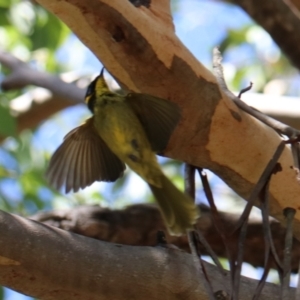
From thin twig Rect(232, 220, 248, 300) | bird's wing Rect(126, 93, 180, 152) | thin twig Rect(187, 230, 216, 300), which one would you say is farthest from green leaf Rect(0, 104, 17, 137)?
thin twig Rect(232, 220, 248, 300)

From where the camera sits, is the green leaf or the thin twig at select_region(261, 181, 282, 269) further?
the green leaf

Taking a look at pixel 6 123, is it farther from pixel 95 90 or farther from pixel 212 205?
pixel 212 205

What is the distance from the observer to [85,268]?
760mm

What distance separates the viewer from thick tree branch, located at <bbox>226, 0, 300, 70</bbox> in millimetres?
1634

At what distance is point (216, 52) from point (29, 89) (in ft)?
4.91

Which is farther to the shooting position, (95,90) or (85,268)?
(95,90)

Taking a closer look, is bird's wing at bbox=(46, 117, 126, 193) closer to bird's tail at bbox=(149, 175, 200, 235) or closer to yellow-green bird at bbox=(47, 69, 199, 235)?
yellow-green bird at bbox=(47, 69, 199, 235)

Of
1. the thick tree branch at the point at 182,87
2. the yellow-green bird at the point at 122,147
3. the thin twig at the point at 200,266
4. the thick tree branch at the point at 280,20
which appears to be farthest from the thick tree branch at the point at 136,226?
the thick tree branch at the point at 280,20

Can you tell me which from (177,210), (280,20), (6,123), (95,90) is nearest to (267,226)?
(177,210)

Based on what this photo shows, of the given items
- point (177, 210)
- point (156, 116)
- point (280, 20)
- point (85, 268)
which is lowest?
point (85, 268)

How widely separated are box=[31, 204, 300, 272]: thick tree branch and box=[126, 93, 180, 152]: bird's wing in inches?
13.1

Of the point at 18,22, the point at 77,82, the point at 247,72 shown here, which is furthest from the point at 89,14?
the point at 247,72

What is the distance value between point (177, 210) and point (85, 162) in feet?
0.70

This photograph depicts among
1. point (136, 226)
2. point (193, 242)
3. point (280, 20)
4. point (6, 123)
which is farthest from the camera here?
point (280, 20)
